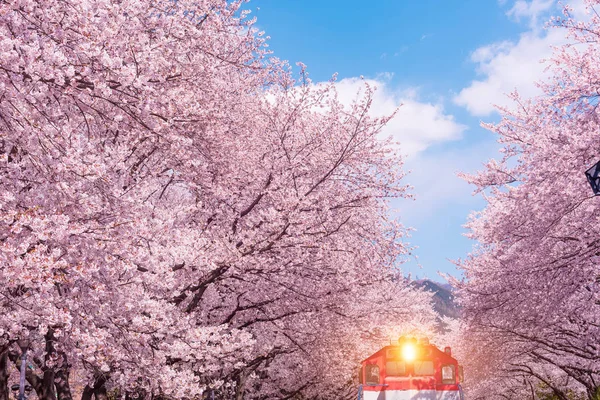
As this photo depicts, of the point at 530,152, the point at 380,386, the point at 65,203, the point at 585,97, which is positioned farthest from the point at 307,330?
the point at 65,203

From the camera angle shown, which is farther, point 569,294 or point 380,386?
point 380,386

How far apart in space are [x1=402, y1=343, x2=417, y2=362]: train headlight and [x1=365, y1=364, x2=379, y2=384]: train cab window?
0.77m

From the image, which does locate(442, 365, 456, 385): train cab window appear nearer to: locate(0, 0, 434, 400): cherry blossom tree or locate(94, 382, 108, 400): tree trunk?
locate(0, 0, 434, 400): cherry blossom tree

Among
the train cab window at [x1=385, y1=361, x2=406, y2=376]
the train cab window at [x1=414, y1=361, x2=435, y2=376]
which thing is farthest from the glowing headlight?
A: the train cab window at [x1=385, y1=361, x2=406, y2=376]

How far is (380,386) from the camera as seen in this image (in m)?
13.7

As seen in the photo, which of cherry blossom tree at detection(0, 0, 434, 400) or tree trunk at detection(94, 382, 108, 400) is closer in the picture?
cherry blossom tree at detection(0, 0, 434, 400)

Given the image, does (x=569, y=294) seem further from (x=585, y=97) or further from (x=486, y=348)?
(x=486, y=348)

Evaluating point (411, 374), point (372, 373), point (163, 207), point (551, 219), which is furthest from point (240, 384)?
point (551, 219)

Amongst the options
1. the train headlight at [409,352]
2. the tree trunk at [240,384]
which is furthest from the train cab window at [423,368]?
the tree trunk at [240,384]

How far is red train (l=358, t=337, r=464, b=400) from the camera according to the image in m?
13.6

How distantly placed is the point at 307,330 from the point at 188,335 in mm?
5855

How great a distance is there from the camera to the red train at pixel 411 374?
13.6m

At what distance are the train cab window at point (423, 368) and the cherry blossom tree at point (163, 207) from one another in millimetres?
1687

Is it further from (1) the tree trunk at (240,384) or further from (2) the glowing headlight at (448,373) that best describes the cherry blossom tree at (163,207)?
(2) the glowing headlight at (448,373)
